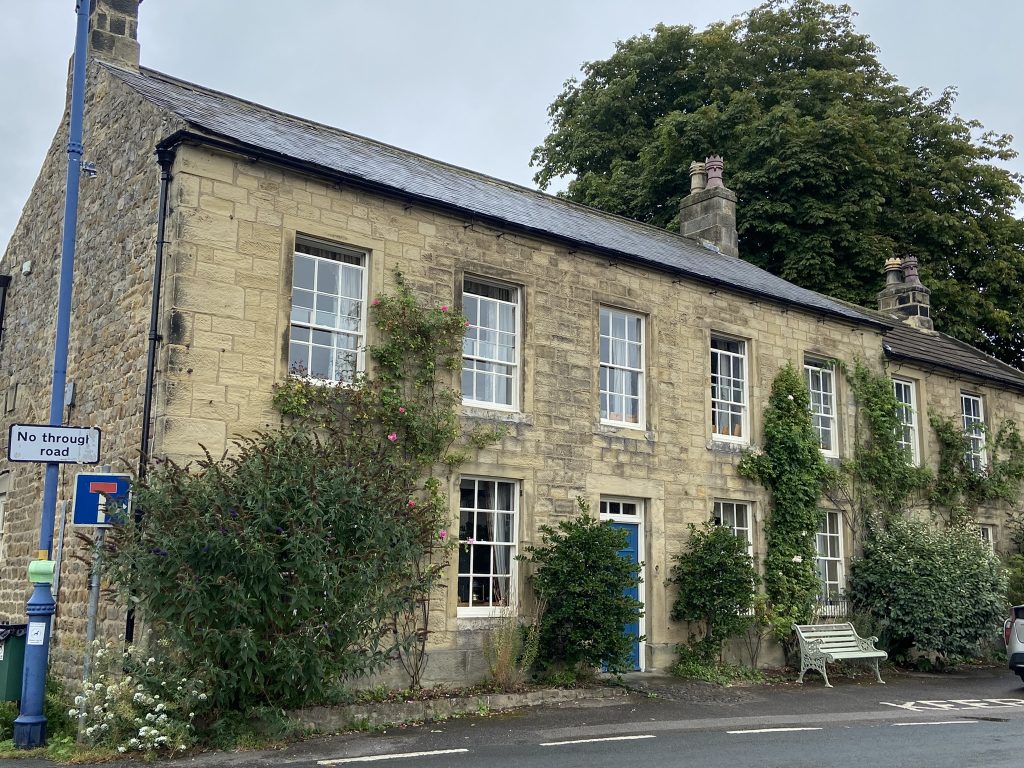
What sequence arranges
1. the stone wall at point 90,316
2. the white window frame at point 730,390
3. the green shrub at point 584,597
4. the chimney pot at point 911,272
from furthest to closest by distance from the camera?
the chimney pot at point 911,272 → the white window frame at point 730,390 → the green shrub at point 584,597 → the stone wall at point 90,316

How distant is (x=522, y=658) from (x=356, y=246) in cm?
564

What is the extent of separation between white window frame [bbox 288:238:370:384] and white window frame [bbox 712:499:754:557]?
6.82 meters

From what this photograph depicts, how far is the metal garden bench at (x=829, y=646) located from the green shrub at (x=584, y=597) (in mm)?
3433

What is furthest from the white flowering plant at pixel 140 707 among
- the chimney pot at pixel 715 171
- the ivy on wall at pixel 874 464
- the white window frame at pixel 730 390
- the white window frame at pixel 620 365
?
the chimney pot at pixel 715 171

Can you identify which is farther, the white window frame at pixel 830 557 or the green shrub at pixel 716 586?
the white window frame at pixel 830 557

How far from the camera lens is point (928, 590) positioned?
1691 centimetres

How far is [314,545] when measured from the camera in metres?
9.58

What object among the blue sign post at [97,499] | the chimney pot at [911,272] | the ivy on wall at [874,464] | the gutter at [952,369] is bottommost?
the blue sign post at [97,499]

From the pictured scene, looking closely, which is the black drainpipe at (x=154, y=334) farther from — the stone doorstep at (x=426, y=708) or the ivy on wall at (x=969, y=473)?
the ivy on wall at (x=969, y=473)

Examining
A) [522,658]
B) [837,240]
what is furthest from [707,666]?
[837,240]

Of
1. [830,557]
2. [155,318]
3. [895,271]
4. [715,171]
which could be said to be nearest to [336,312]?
[155,318]

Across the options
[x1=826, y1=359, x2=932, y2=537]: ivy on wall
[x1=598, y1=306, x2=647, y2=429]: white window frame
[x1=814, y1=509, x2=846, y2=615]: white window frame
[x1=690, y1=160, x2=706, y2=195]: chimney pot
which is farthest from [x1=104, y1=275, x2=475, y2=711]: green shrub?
[x1=690, y1=160, x2=706, y2=195]: chimney pot

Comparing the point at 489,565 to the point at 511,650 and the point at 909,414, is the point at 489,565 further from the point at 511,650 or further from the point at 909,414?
the point at 909,414

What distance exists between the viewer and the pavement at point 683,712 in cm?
948
